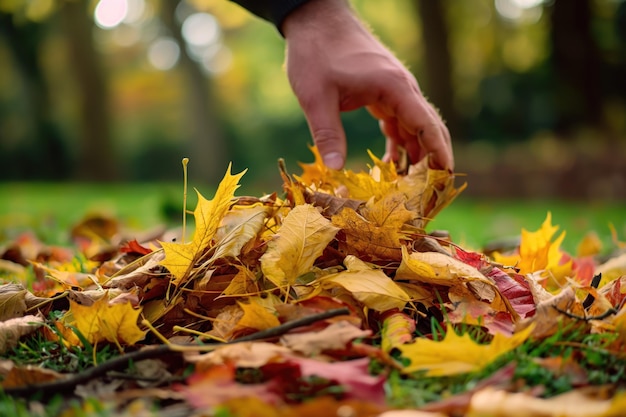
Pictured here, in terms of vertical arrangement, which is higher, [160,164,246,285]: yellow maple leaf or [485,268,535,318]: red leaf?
[160,164,246,285]: yellow maple leaf

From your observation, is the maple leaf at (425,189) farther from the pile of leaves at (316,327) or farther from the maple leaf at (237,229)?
the maple leaf at (237,229)

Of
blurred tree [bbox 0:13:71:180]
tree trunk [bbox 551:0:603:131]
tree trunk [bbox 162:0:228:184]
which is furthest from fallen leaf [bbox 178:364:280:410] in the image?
blurred tree [bbox 0:13:71:180]

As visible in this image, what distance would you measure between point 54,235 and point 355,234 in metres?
2.63

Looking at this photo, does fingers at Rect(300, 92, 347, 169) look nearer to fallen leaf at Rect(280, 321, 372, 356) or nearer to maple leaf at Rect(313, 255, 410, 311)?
maple leaf at Rect(313, 255, 410, 311)

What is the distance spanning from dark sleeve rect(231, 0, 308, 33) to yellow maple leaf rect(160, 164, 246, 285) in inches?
34.7

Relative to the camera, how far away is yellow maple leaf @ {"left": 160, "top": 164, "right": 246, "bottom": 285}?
52.1 inches

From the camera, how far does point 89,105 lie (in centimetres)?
1537

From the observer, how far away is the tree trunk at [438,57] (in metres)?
12.5

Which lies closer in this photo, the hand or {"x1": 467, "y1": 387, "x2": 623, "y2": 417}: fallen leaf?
{"x1": 467, "y1": 387, "x2": 623, "y2": 417}: fallen leaf

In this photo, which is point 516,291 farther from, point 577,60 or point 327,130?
point 577,60

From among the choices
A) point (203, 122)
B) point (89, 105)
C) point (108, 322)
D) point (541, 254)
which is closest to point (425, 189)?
point (541, 254)

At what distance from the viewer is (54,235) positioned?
11.5 ft

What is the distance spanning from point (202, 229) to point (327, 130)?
0.71m

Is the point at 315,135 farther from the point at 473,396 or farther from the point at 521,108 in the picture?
the point at 521,108
